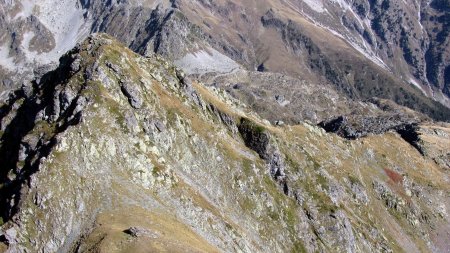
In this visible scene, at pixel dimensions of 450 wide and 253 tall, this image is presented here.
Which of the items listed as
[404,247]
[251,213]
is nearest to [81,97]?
[251,213]

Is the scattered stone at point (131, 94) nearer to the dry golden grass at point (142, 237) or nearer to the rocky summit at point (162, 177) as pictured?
the rocky summit at point (162, 177)

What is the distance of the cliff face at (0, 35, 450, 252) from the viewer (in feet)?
331

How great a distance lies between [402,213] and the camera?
19225cm

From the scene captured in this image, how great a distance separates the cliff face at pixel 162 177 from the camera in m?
101

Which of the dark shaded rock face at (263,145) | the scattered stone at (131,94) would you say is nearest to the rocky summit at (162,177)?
the scattered stone at (131,94)

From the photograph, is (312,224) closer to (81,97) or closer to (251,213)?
(251,213)

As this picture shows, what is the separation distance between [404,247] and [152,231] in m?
112

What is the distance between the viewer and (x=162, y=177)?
119688 millimetres

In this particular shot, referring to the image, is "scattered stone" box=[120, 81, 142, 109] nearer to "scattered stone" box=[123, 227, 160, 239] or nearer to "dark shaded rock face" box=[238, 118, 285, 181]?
"dark shaded rock face" box=[238, 118, 285, 181]

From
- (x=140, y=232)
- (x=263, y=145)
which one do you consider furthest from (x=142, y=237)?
(x=263, y=145)

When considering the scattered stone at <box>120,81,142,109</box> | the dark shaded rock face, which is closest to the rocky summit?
the scattered stone at <box>120,81,142,109</box>

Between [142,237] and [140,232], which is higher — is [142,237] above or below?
above

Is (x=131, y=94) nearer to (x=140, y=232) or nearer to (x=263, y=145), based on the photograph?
(x=263, y=145)

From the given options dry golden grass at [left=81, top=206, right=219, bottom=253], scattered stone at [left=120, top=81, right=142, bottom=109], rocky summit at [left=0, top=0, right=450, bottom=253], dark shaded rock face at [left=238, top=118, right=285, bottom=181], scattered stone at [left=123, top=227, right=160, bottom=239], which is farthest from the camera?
dark shaded rock face at [left=238, top=118, right=285, bottom=181]
